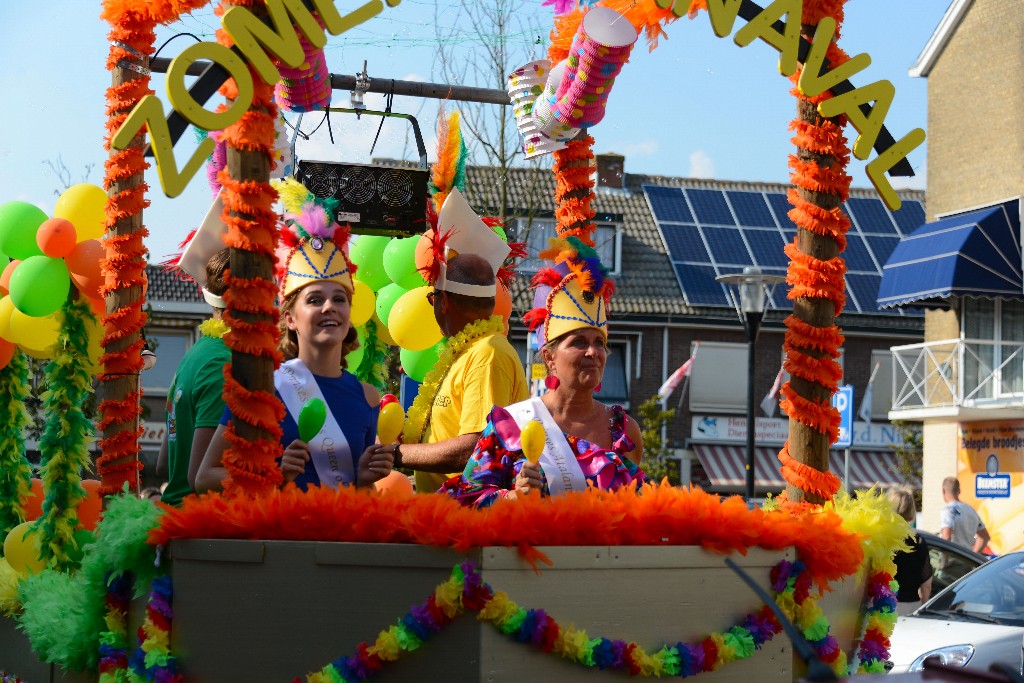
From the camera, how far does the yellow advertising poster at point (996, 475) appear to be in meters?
22.5

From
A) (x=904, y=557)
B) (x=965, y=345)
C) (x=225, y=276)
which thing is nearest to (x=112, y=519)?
(x=225, y=276)

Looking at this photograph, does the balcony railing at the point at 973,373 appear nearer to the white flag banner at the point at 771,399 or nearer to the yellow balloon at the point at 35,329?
the white flag banner at the point at 771,399

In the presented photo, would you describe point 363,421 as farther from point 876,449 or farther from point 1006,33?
point 876,449

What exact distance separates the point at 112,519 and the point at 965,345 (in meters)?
22.1

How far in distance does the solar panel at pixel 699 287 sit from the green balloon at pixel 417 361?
25933 millimetres

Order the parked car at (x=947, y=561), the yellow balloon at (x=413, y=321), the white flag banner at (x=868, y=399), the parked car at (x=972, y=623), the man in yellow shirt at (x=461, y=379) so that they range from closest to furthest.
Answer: the man in yellow shirt at (x=461, y=379)
the yellow balloon at (x=413, y=321)
the parked car at (x=972, y=623)
the parked car at (x=947, y=561)
the white flag banner at (x=868, y=399)

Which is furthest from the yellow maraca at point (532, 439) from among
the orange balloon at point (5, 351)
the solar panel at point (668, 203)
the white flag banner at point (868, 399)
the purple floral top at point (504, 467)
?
the solar panel at point (668, 203)

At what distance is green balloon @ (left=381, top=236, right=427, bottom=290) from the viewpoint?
777 cm

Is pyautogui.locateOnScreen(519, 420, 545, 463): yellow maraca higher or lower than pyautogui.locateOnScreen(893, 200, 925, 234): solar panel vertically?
lower

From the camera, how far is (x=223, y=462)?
387 cm

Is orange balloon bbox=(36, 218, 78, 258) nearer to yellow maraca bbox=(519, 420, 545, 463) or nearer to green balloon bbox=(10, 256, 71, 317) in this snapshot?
green balloon bbox=(10, 256, 71, 317)

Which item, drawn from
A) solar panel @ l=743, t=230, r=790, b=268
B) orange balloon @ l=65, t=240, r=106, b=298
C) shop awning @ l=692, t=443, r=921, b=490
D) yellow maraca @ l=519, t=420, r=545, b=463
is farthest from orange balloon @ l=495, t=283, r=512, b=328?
shop awning @ l=692, t=443, r=921, b=490

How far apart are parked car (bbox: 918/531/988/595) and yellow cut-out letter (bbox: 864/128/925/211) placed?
19.6 feet

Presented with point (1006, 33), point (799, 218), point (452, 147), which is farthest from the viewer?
point (1006, 33)
